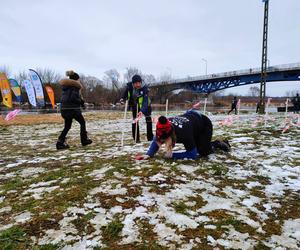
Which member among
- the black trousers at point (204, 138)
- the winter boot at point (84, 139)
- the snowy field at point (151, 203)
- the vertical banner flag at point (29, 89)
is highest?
the vertical banner flag at point (29, 89)

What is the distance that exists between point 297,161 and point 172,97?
8560 centimetres

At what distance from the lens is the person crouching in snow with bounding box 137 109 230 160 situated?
4.89 m

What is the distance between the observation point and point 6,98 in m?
24.0

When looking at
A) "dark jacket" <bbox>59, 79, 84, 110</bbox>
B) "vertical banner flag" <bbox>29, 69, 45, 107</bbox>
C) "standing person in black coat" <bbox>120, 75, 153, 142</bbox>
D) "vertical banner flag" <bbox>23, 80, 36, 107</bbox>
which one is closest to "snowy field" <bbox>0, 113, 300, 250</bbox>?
"dark jacket" <bbox>59, 79, 84, 110</bbox>

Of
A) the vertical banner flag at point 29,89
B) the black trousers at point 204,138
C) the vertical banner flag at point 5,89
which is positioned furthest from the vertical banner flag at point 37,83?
the black trousers at point 204,138

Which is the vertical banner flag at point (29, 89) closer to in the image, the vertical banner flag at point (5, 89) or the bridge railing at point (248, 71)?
the vertical banner flag at point (5, 89)

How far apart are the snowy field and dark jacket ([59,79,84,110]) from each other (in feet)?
5.61

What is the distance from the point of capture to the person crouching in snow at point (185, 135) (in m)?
4.89

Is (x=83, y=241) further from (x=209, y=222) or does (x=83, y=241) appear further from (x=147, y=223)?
(x=209, y=222)

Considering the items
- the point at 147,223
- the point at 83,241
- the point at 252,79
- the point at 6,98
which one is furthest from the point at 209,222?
the point at 252,79

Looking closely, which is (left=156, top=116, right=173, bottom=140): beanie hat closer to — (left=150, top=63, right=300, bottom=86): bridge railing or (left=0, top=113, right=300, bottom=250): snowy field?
(left=0, top=113, right=300, bottom=250): snowy field

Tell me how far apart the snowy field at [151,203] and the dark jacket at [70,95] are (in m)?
1.71

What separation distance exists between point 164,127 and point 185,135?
43cm

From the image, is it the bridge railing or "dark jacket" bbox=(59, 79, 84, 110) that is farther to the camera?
the bridge railing
